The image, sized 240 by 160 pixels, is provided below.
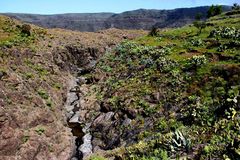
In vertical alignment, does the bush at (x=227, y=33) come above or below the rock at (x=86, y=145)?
above

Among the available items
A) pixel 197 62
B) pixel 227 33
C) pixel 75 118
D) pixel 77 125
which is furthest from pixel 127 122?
pixel 227 33

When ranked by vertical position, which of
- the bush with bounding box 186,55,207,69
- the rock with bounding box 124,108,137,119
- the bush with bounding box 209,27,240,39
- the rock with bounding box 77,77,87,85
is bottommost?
the rock with bounding box 77,77,87,85

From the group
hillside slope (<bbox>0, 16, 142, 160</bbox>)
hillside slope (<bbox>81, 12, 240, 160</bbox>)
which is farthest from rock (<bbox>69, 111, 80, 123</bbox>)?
hillside slope (<bbox>81, 12, 240, 160</bbox>)

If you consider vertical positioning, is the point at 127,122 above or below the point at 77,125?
above

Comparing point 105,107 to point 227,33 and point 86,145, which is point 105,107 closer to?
point 86,145

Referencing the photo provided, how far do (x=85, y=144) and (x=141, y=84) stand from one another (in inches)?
576

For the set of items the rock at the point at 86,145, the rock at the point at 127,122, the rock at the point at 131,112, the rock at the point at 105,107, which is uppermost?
the rock at the point at 131,112

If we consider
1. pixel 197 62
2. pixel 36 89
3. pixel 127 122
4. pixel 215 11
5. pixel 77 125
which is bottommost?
pixel 77 125

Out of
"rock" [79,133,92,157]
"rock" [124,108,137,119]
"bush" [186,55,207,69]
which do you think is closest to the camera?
"rock" [79,133,92,157]

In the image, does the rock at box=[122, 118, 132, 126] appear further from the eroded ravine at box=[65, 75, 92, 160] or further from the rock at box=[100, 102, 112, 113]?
the rock at box=[100, 102, 112, 113]

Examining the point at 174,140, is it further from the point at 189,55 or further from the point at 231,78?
the point at 189,55

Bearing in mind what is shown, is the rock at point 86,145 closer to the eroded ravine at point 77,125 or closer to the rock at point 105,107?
the eroded ravine at point 77,125

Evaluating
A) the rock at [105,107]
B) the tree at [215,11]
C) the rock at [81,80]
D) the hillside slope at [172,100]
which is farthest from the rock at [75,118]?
the tree at [215,11]

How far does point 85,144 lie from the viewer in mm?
50750
